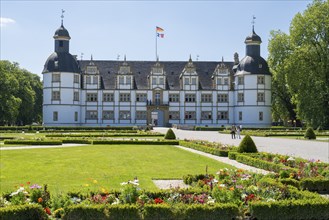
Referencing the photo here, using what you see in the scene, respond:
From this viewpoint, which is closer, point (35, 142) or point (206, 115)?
point (35, 142)

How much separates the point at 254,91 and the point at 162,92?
12.4 meters

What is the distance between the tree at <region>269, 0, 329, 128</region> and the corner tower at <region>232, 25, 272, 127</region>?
1102cm

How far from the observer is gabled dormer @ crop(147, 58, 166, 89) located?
61344mm

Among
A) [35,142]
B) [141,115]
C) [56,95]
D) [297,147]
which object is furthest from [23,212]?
[141,115]

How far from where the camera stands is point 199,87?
6244 cm

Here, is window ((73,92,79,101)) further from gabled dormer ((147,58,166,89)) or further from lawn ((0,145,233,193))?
lawn ((0,145,233,193))

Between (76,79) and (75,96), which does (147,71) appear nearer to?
(76,79)

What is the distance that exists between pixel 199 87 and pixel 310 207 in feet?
179

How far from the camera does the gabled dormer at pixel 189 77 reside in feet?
202

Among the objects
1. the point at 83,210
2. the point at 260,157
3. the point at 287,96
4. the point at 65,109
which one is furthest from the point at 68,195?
the point at 287,96

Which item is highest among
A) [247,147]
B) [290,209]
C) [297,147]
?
[247,147]

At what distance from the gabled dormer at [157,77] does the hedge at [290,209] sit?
176 ft

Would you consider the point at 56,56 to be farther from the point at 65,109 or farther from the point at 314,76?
the point at 314,76

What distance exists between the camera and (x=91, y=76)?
6066 centimetres
